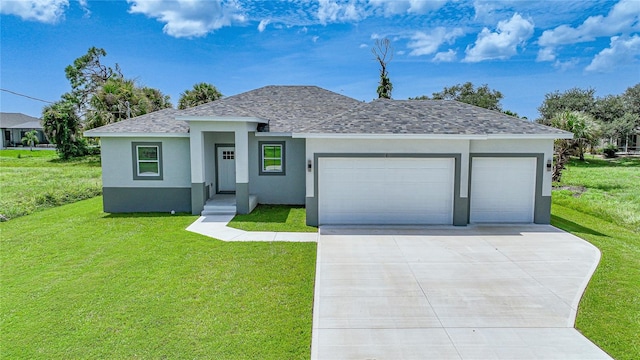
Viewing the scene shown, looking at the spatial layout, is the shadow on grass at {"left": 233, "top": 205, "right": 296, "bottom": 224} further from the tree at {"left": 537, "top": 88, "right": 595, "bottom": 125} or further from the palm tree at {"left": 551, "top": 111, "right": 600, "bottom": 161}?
the tree at {"left": 537, "top": 88, "right": 595, "bottom": 125}

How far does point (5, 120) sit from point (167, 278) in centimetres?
6821

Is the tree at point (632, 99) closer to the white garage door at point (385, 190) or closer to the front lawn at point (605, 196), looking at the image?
the front lawn at point (605, 196)

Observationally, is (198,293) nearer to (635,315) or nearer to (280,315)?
(280,315)

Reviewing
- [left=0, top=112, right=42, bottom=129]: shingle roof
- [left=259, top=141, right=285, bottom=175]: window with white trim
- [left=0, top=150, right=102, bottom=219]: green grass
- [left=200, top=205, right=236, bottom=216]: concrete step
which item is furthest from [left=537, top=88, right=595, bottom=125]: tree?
[left=0, top=112, right=42, bottom=129]: shingle roof

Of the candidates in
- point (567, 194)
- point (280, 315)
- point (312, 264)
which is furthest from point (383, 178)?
point (567, 194)

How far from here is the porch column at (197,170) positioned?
13.1 metres

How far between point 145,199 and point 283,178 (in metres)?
5.52

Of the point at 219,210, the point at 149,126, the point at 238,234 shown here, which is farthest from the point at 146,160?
the point at 238,234

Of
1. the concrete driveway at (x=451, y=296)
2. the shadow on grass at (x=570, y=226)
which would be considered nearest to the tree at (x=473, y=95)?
the shadow on grass at (x=570, y=226)

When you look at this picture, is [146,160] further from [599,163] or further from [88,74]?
[88,74]

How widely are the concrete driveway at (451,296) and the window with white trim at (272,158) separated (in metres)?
5.60

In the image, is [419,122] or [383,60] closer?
[419,122]

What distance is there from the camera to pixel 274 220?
12.6m

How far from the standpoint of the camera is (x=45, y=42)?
27984 millimetres
